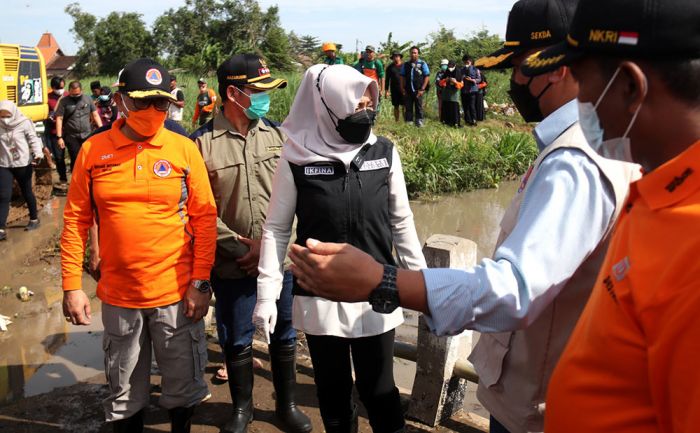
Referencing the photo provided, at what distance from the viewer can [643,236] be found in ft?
3.15

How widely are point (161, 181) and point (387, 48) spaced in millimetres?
21905

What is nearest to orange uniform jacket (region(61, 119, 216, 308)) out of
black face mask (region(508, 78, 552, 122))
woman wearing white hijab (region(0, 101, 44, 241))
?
black face mask (region(508, 78, 552, 122))

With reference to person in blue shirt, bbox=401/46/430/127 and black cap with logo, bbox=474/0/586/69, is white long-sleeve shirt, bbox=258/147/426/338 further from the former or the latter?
person in blue shirt, bbox=401/46/430/127

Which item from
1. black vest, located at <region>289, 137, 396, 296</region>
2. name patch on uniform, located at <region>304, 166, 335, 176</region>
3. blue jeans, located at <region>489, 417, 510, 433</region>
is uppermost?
name patch on uniform, located at <region>304, 166, 335, 176</region>

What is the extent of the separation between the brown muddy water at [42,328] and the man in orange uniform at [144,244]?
1536 millimetres

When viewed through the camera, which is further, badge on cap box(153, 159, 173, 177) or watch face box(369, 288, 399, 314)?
badge on cap box(153, 159, 173, 177)

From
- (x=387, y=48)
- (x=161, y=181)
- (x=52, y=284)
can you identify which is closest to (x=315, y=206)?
(x=161, y=181)

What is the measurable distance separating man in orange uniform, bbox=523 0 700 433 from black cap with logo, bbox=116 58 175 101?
2070mm

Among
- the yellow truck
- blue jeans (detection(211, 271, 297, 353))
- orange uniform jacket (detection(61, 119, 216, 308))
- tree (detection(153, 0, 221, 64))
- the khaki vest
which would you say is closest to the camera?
the khaki vest

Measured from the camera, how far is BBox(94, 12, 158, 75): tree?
4975cm

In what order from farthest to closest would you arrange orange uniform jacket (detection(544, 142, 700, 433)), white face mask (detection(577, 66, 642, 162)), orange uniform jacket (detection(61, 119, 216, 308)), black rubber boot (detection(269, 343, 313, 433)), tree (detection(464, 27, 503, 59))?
tree (detection(464, 27, 503, 59)), black rubber boot (detection(269, 343, 313, 433)), orange uniform jacket (detection(61, 119, 216, 308)), white face mask (detection(577, 66, 642, 162)), orange uniform jacket (detection(544, 142, 700, 433))

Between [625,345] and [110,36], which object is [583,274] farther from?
[110,36]

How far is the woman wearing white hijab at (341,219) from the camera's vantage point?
8.40 ft

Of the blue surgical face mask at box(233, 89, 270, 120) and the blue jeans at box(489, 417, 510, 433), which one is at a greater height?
the blue surgical face mask at box(233, 89, 270, 120)
